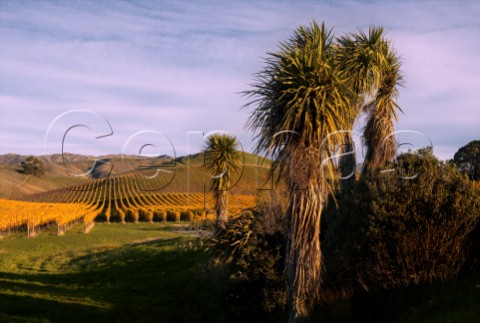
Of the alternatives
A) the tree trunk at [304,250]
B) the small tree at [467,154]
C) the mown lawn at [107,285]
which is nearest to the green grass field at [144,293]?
the mown lawn at [107,285]

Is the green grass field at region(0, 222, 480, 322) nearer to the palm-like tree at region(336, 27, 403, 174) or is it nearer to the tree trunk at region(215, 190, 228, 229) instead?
the tree trunk at region(215, 190, 228, 229)

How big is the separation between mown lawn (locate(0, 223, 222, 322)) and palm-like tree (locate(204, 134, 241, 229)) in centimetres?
337

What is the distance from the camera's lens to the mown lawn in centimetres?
2056

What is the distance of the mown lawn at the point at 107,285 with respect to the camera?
2056 centimetres

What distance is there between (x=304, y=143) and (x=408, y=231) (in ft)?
14.7

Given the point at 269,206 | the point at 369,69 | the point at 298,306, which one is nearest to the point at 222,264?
the point at 269,206

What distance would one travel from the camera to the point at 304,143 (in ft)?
49.8

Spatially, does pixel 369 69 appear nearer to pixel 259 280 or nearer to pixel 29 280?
pixel 259 280

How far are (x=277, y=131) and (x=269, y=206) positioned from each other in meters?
5.70

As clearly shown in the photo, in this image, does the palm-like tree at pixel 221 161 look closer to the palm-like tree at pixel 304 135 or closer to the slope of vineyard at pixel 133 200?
the palm-like tree at pixel 304 135

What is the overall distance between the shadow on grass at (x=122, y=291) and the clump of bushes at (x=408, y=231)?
701 centimetres

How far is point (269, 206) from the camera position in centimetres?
2017

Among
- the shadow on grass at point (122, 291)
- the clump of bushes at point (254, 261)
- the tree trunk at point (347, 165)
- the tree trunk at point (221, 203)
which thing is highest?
the tree trunk at point (347, 165)

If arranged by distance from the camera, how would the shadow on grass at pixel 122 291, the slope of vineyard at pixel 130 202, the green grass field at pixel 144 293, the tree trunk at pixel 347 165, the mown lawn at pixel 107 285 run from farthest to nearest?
the slope of vineyard at pixel 130 202 < the tree trunk at pixel 347 165 < the mown lawn at pixel 107 285 < the shadow on grass at pixel 122 291 < the green grass field at pixel 144 293
